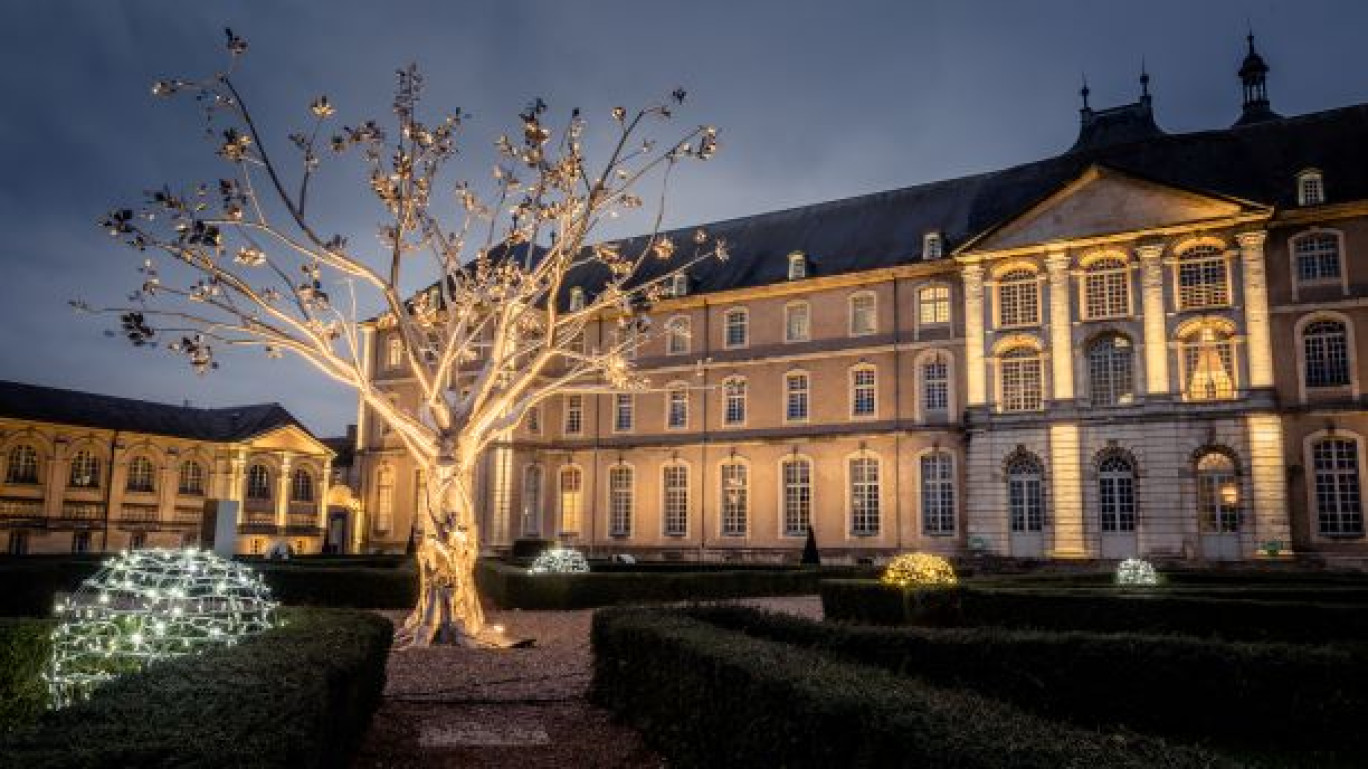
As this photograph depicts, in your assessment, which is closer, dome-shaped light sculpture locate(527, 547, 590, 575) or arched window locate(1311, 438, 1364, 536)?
dome-shaped light sculpture locate(527, 547, 590, 575)

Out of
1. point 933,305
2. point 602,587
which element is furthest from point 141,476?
point 933,305

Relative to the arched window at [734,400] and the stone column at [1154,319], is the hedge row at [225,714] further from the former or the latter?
the arched window at [734,400]

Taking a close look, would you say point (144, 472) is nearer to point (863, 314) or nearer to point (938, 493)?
point (863, 314)

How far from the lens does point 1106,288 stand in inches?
1129

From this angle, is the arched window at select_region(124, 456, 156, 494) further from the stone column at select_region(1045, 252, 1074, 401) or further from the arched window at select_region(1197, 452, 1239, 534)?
the arched window at select_region(1197, 452, 1239, 534)

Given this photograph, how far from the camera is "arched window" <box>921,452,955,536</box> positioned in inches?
1217

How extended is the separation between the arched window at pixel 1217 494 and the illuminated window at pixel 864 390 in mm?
9871

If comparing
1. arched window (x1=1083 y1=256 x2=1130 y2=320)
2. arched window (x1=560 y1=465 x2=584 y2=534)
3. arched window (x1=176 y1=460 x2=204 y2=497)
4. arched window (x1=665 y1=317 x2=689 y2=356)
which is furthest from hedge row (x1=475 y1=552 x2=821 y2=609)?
arched window (x1=176 y1=460 x2=204 y2=497)

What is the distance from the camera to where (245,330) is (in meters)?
12.2

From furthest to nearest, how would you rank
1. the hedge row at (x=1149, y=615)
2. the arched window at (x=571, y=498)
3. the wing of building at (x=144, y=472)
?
1. the wing of building at (x=144, y=472)
2. the arched window at (x=571, y=498)
3. the hedge row at (x=1149, y=615)

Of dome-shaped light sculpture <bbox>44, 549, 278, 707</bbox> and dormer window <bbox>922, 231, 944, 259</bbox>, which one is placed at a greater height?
dormer window <bbox>922, 231, 944, 259</bbox>

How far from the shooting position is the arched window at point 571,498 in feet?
125

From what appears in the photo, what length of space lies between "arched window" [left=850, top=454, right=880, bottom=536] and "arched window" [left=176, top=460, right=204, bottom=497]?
29.2 m

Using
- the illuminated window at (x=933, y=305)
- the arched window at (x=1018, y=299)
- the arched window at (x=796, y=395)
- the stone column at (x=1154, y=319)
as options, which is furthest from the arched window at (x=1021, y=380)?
the arched window at (x=796, y=395)
